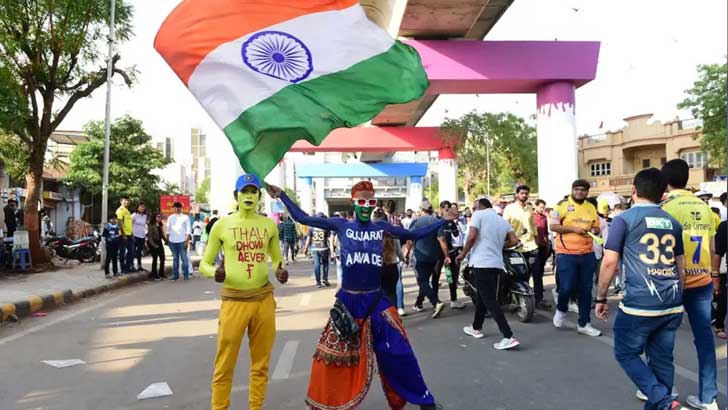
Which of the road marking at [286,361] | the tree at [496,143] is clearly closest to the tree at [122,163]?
the tree at [496,143]

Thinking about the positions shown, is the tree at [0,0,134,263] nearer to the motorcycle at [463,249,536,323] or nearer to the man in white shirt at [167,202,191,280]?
the man in white shirt at [167,202,191,280]

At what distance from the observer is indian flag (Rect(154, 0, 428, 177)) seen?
16.1ft

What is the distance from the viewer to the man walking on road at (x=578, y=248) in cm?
704

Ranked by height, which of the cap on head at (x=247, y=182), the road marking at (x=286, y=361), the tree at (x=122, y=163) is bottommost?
the road marking at (x=286, y=361)

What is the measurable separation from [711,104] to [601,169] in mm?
31586

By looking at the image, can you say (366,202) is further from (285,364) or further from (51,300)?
(51,300)

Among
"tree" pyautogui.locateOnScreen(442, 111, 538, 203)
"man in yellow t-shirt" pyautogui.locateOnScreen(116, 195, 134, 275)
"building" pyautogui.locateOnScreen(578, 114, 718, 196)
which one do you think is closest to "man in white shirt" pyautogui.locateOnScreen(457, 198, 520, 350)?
"man in yellow t-shirt" pyautogui.locateOnScreen(116, 195, 134, 275)

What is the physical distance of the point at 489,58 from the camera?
13703mm

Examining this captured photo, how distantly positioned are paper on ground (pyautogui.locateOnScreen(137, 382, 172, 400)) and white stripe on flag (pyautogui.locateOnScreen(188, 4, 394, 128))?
2316 millimetres

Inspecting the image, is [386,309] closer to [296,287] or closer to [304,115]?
[304,115]

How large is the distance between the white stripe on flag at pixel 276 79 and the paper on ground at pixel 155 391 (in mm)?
2316

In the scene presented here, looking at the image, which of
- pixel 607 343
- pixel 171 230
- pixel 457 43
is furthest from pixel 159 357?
pixel 457 43

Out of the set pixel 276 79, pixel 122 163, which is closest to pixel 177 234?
pixel 276 79

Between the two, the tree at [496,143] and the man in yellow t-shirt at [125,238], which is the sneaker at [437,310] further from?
the tree at [496,143]
